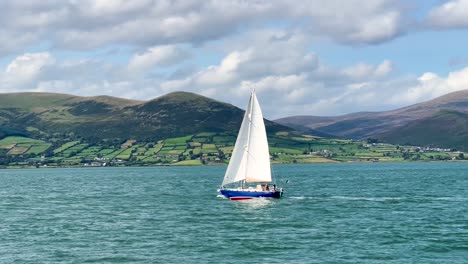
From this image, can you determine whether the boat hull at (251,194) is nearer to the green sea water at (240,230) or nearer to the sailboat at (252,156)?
the sailboat at (252,156)

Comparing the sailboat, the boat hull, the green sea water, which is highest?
the sailboat

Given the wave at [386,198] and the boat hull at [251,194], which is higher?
the boat hull at [251,194]

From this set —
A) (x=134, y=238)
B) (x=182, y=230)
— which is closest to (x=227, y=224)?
(x=182, y=230)

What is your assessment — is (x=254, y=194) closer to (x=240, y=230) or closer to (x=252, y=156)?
(x=252, y=156)

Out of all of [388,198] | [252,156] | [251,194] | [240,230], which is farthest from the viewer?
[388,198]

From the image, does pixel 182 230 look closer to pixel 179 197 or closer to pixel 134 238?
pixel 134 238

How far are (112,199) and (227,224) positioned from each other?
52319mm

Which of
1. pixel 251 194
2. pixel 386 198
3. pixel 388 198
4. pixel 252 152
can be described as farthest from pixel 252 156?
pixel 388 198

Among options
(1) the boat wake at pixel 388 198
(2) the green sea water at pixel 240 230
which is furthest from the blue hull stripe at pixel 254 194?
(1) the boat wake at pixel 388 198

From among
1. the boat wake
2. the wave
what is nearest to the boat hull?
the wave

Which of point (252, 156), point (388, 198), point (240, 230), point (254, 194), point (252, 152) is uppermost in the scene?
point (252, 152)

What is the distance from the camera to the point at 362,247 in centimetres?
6378

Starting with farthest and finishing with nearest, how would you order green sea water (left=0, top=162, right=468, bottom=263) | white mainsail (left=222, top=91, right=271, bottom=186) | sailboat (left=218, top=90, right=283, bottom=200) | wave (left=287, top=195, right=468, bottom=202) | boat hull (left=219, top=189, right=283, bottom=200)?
wave (left=287, top=195, right=468, bottom=202) → boat hull (left=219, top=189, right=283, bottom=200) → white mainsail (left=222, top=91, right=271, bottom=186) → sailboat (left=218, top=90, right=283, bottom=200) → green sea water (left=0, top=162, right=468, bottom=263)

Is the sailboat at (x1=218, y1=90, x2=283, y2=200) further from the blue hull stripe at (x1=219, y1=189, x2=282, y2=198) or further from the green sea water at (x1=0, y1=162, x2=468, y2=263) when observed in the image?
the green sea water at (x1=0, y1=162, x2=468, y2=263)
